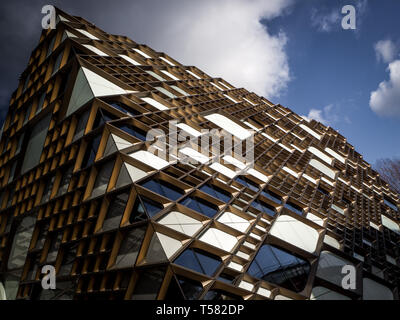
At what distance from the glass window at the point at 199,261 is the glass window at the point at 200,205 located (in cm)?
219

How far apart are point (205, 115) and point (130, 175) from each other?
1060 cm

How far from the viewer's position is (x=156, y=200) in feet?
41.0

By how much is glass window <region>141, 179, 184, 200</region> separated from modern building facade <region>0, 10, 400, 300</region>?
0.21 feet

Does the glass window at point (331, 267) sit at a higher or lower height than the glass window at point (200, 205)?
lower

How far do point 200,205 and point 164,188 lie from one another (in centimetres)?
191

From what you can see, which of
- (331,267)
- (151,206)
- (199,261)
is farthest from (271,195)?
(151,206)

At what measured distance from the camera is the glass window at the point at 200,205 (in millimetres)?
13648

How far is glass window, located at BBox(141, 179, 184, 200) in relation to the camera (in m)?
13.1

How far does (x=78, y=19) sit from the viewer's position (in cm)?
2639

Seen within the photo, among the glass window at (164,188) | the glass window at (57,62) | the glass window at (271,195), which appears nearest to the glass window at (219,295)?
the glass window at (164,188)

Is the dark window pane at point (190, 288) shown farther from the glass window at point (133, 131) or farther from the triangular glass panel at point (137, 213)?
the glass window at point (133, 131)

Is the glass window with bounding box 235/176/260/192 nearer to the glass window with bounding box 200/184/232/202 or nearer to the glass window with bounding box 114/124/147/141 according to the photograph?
the glass window with bounding box 200/184/232/202
